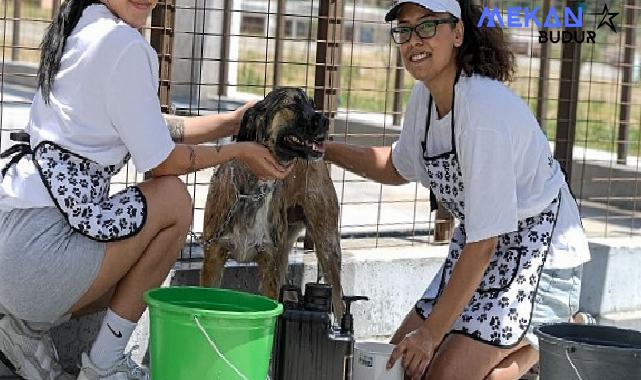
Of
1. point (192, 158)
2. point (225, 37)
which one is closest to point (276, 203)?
point (192, 158)

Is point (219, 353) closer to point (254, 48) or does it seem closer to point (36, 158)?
point (36, 158)

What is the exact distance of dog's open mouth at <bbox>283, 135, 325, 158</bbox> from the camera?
4.93 m

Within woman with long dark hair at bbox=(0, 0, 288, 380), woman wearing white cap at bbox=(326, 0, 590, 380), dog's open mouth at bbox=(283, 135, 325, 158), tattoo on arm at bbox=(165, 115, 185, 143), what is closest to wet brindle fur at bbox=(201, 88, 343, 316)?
dog's open mouth at bbox=(283, 135, 325, 158)

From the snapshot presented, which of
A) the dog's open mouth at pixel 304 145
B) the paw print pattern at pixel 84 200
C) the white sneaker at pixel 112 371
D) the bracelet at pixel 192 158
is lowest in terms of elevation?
the white sneaker at pixel 112 371

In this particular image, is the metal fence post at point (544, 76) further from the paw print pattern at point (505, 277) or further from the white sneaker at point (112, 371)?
the white sneaker at point (112, 371)

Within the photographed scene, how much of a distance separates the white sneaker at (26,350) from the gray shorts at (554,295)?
202 centimetres

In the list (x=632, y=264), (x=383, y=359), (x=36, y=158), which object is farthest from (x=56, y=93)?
(x=632, y=264)

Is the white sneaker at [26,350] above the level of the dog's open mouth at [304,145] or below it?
below

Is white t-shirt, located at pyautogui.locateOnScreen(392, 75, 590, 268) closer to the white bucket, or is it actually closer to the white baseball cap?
the white baseball cap

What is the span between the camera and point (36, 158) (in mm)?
4422

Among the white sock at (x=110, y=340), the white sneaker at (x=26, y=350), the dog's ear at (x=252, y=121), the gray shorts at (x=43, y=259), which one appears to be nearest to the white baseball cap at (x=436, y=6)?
the dog's ear at (x=252, y=121)

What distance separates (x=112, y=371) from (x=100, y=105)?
106 cm

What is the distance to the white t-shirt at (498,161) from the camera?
179 inches

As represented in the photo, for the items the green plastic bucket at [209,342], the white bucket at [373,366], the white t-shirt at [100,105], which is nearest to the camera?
the green plastic bucket at [209,342]
